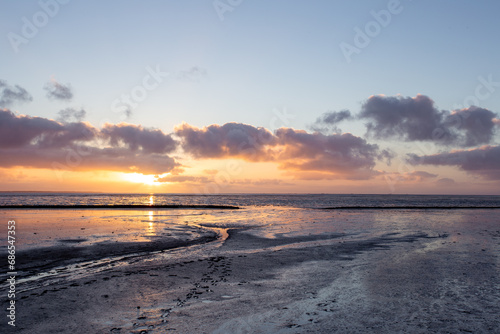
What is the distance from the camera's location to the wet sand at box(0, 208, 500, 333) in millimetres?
8172

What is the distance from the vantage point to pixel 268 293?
10805 mm

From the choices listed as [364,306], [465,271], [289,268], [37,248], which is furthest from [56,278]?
[465,271]

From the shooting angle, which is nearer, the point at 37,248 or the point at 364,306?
the point at 364,306

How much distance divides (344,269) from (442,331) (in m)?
6.52

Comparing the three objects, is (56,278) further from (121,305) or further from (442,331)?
(442,331)

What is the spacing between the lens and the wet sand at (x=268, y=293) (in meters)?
8.17

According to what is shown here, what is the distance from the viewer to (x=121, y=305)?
959cm

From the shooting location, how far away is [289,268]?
14.5m

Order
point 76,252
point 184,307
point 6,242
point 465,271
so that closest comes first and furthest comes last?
point 184,307
point 465,271
point 76,252
point 6,242

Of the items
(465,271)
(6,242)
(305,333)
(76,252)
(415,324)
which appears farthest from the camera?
(6,242)

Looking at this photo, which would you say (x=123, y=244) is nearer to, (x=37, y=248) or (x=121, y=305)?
(x=37, y=248)

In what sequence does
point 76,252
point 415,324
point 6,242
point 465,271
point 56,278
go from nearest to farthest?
point 415,324, point 56,278, point 465,271, point 76,252, point 6,242

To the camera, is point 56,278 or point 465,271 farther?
point 465,271

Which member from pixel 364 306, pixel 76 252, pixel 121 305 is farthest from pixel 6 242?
pixel 364 306
